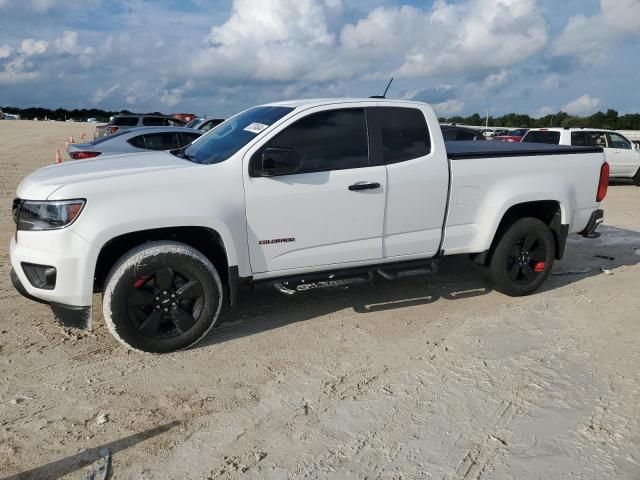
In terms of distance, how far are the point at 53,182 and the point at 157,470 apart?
2146 mm

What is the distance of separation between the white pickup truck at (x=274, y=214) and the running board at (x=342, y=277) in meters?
0.01

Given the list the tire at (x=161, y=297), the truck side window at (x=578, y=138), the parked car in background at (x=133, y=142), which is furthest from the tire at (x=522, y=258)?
the truck side window at (x=578, y=138)

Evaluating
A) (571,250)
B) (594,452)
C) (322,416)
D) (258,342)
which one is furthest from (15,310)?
(571,250)

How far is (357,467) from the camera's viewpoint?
2.89m

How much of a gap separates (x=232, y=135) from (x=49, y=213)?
1.60 m

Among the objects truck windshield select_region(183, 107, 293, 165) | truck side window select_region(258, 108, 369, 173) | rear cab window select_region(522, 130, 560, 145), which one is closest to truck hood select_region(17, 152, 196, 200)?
truck windshield select_region(183, 107, 293, 165)

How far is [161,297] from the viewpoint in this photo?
159 inches

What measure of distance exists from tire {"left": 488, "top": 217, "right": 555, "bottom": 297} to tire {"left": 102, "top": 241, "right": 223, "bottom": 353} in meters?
2.84

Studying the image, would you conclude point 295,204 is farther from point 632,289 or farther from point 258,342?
point 632,289

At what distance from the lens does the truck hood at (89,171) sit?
3.83 m

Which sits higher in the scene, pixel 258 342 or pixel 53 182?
pixel 53 182

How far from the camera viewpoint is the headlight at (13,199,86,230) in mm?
3729

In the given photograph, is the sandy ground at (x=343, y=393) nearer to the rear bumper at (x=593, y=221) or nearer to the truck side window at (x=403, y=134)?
the rear bumper at (x=593, y=221)

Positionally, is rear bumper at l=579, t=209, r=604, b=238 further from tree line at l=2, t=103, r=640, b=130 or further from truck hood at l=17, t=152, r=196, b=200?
tree line at l=2, t=103, r=640, b=130
